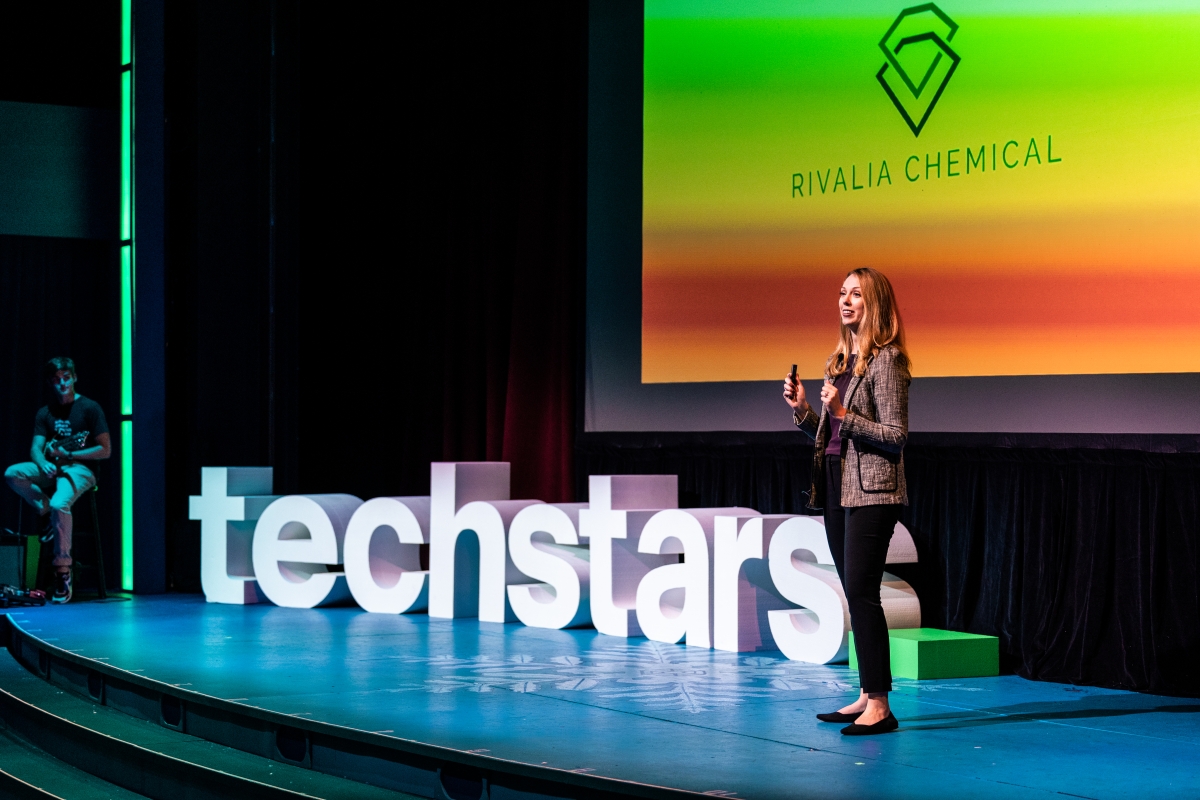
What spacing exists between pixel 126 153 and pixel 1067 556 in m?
6.26

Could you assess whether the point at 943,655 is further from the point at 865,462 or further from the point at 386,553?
the point at 386,553

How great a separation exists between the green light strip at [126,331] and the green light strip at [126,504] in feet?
0.48

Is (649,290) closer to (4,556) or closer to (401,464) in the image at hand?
(401,464)

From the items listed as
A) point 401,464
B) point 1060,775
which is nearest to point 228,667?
point 1060,775

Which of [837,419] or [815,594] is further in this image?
[815,594]

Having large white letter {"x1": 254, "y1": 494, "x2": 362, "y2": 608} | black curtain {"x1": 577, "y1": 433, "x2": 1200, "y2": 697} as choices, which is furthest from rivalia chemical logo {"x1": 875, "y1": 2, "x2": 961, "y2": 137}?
large white letter {"x1": 254, "y1": 494, "x2": 362, "y2": 608}

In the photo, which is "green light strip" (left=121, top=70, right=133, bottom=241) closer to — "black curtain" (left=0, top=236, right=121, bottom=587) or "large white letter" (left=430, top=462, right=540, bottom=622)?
"black curtain" (left=0, top=236, right=121, bottom=587)

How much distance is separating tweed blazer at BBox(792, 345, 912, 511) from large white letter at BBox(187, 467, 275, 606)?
167 inches

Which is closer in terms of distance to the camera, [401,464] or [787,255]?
[787,255]

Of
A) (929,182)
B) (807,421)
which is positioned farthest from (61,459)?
(807,421)

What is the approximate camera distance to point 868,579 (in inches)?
154

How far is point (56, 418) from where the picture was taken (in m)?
7.79

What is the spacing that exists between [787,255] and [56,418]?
4.11 metres

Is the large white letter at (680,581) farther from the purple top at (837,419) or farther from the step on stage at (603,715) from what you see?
the purple top at (837,419)
